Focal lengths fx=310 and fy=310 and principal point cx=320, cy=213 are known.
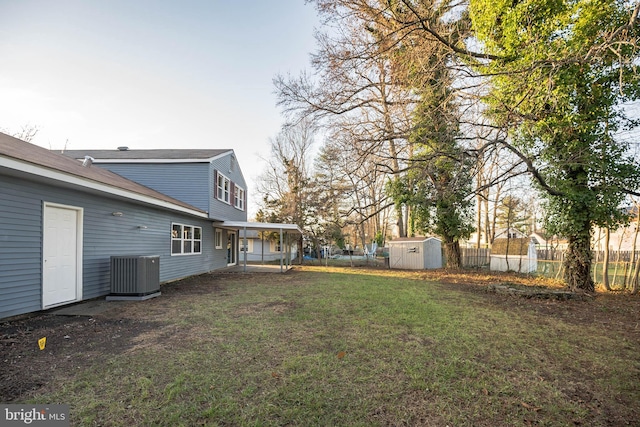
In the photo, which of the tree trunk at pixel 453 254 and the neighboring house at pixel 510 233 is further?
the neighboring house at pixel 510 233

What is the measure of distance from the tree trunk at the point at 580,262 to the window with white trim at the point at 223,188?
1362 centimetres

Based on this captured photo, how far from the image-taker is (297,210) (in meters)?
22.2

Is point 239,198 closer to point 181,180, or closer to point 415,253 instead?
point 181,180

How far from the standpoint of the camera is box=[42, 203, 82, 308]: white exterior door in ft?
20.8

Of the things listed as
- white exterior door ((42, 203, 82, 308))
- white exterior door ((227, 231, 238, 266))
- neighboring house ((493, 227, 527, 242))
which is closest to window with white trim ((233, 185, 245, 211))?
white exterior door ((227, 231, 238, 266))

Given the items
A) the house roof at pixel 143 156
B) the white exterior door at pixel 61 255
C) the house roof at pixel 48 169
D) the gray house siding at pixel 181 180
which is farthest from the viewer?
the gray house siding at pixel 181 180

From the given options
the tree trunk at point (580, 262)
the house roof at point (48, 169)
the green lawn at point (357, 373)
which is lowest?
the green lawn at point (357, 373)

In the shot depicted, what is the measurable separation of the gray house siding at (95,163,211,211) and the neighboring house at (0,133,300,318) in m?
1.31

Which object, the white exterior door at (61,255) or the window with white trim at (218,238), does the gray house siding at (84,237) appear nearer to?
the white exterior door at (61,255)

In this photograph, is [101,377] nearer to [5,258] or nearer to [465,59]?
[5,258]

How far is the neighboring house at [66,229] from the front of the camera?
557 centimetres

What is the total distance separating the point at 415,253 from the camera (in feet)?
60.6
